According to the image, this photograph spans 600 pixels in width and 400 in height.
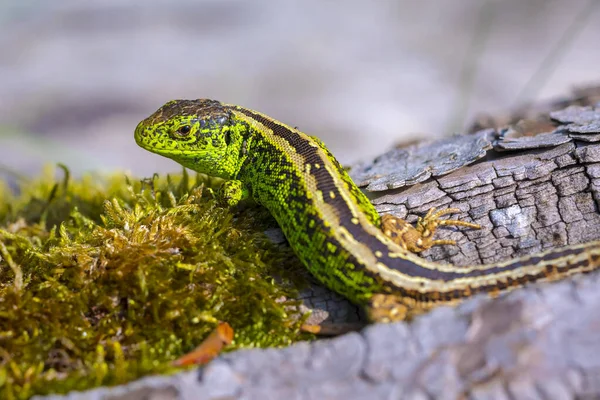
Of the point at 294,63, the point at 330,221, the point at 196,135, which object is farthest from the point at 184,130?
the point at 294,63

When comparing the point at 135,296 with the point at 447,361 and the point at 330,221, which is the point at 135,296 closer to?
the point at 330,221

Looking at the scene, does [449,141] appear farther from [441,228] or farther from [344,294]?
[344,294]

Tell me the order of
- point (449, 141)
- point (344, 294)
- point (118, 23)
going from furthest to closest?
point (118, 23)
point (449, 141)
point (344, 294)

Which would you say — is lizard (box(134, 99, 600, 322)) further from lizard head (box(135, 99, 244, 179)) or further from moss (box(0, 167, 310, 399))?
moss (box(0, 167, 310, 399))

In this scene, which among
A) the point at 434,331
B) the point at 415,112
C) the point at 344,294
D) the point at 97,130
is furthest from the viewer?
the point at 415,112

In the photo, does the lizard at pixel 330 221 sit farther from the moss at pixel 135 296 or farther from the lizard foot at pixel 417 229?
the moss at pixel 135 296

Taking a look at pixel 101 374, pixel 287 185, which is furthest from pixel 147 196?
pixel 101 374

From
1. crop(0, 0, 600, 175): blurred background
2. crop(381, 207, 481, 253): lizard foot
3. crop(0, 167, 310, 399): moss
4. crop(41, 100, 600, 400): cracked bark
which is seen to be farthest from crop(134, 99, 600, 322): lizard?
crop(0, 0, 600, 175): blurred background
